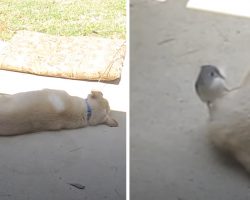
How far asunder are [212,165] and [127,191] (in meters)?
0.33

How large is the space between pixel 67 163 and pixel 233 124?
75 cm

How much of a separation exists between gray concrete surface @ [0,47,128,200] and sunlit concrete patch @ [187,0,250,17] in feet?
1.81

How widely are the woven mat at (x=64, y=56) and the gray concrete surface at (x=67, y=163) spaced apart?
0.21m

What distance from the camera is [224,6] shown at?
2.21 metres

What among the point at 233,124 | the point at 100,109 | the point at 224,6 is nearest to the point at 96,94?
the point at 100,109

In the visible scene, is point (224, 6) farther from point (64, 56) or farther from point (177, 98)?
point (64, 56)

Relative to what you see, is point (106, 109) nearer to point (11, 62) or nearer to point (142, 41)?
point (142, 41)

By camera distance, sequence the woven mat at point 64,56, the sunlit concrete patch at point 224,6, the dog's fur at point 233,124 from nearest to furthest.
Result: 1. the dog's fur at point 233,124
2. the sunlit concrete patch at point 224,6
3. the woven mat at point 64,56

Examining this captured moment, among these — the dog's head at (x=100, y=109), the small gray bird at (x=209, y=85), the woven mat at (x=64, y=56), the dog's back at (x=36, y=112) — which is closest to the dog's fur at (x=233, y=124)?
the small gray bird at (x=209, y=85)

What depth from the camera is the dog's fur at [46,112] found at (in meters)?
2.29

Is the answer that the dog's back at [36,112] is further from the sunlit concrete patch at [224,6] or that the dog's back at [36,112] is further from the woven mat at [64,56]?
the sunlit concrete patch at [224,6]

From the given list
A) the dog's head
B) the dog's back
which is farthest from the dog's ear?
the dog's back

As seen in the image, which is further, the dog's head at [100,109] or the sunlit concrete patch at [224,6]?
the dog's head at [100,109]

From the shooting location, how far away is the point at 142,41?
6.86 ft
